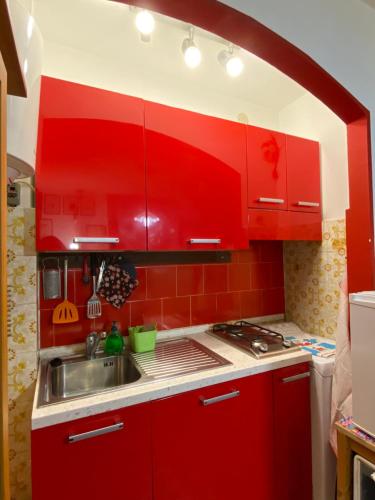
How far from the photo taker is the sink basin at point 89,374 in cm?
124

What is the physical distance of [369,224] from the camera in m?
1.10

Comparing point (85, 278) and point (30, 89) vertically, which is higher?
point (30, 89)

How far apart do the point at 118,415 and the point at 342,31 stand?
1.76 metres

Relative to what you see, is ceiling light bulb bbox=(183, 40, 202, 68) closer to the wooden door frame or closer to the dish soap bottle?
the wooden door frame

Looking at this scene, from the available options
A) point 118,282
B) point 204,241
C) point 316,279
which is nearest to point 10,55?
point 204,241

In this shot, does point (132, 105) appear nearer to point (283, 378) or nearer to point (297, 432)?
point (283, 378)

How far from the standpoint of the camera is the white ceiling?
1.23 meters

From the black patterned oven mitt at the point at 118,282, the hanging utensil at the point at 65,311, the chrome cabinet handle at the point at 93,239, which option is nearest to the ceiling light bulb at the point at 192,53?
the chrome cabinet handle at the point at 93,239

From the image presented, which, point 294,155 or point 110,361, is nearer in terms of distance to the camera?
point 110,361

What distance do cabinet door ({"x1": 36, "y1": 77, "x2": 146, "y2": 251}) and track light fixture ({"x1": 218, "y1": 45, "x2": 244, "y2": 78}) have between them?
55cm

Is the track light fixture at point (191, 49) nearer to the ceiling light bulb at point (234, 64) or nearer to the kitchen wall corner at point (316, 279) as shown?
the ceiling light bulb at point (234, 64)

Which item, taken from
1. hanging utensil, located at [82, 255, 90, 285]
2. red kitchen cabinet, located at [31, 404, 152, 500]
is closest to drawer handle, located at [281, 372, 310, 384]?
red kitchen cabinet, located at [31, 404, 152, 500]

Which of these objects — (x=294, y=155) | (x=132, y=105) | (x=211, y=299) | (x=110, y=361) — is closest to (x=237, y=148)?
(x=294, y=155)

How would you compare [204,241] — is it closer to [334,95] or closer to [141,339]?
[141,339]
